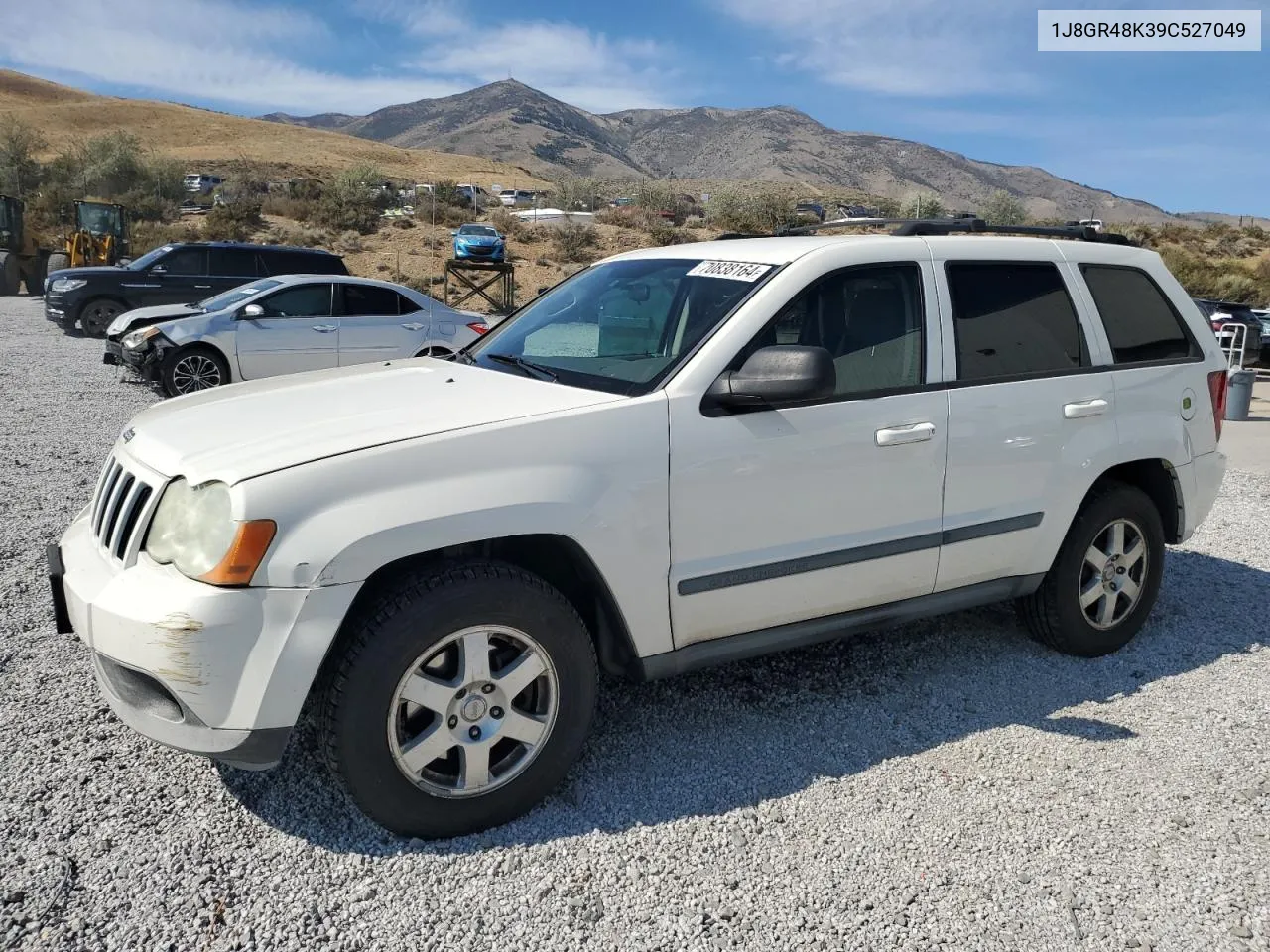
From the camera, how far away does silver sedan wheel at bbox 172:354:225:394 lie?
35.7 ft

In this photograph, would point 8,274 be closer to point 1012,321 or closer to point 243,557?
point 243,557

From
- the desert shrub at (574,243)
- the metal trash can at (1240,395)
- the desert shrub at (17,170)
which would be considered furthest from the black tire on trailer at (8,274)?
the metal trash can at (1240,395)

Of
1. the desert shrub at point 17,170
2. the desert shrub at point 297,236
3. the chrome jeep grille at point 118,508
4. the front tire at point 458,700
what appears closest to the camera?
the front tire at point 458,700

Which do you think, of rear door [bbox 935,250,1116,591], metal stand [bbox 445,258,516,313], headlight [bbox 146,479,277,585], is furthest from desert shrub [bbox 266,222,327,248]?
headlight [bbox 146,479,277,585]

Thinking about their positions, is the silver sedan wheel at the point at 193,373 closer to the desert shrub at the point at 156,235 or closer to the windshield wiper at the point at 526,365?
the windshield wiper at the point at 526,365

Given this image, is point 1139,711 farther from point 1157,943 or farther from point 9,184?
point 9,184

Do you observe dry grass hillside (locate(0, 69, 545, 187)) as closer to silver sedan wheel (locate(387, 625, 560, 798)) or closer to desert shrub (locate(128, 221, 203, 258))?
desert shrub (locate(128, 221, 203, 258))

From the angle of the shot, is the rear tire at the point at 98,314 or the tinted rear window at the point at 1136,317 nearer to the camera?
the tinted rear window at the point at 1136,317

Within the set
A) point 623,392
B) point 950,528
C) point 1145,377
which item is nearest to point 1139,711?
point 950,528

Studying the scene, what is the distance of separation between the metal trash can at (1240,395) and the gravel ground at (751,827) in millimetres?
9028

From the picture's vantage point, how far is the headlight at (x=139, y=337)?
10891 mm

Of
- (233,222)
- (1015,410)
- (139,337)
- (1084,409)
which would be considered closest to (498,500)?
Result: (1015,410)

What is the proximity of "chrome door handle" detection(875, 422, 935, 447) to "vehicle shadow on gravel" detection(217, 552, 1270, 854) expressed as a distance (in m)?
1.08

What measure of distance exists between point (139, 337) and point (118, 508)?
9081mm
